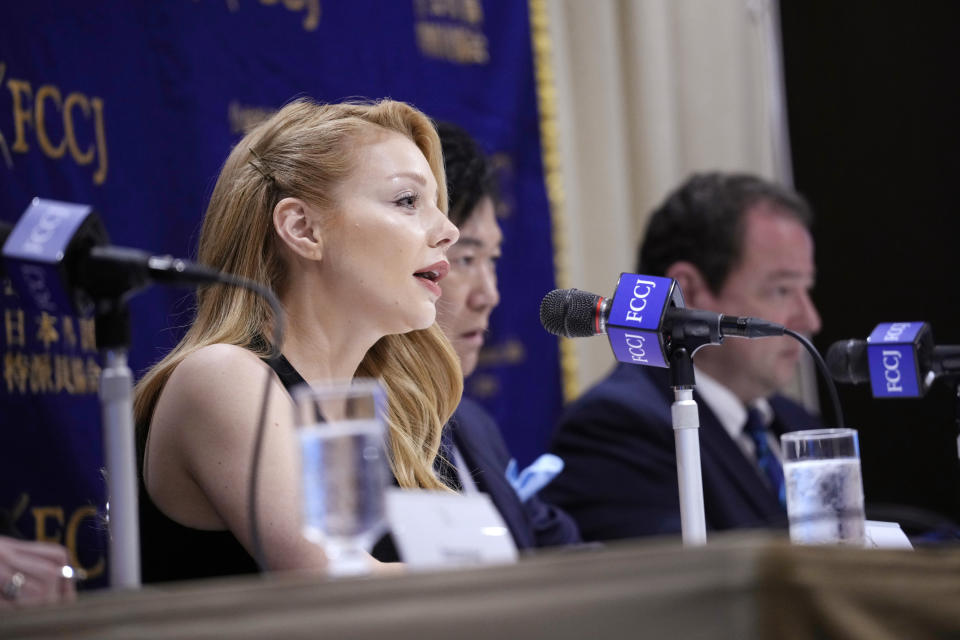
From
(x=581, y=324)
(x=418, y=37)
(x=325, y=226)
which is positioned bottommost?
(x=581, y=324)

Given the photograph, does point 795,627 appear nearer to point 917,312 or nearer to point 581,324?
point 581,324

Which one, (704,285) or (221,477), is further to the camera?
(704,285)

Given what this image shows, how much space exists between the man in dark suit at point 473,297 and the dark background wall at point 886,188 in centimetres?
154

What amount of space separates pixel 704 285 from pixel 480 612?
2.48 metres

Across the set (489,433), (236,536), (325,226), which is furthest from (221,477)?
(489,433)

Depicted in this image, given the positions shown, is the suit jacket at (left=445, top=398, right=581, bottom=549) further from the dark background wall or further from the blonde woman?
the dark background wall

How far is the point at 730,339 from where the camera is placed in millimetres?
3078

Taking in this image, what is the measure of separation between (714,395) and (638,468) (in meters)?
0.34

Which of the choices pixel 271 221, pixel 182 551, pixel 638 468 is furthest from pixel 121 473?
pixel 638 468

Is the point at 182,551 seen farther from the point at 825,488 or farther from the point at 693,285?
the point at 693,285

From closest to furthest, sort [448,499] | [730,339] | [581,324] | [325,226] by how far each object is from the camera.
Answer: [448,499] → [581,324] → [325,226] → [730,339]

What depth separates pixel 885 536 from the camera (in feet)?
5.05

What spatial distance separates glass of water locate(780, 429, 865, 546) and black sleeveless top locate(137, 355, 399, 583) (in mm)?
724

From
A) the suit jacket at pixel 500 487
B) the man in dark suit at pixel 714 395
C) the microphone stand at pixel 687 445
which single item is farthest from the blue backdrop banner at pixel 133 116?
the microphone stand at pixel 687 445
